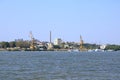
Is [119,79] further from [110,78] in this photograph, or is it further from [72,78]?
[72,78]

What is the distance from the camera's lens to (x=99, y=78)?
1315 inches

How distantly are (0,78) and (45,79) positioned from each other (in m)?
3.68

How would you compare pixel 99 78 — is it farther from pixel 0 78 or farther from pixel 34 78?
pixel 0 78

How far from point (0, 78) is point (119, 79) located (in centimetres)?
954

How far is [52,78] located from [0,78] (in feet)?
13.8

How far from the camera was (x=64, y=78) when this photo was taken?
3334 cm

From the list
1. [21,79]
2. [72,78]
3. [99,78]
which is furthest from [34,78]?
[99,78]

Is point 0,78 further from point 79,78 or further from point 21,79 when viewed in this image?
point 79,78

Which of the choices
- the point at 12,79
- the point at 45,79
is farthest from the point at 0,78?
the point at 45,79

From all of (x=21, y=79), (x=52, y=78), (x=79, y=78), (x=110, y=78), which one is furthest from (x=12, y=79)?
(x=110, y=78)

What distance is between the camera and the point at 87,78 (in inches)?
1319

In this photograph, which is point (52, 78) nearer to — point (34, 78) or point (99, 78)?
point (34, 78)

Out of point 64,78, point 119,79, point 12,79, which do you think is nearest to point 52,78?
point 64,78

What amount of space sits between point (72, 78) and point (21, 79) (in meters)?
4.21
